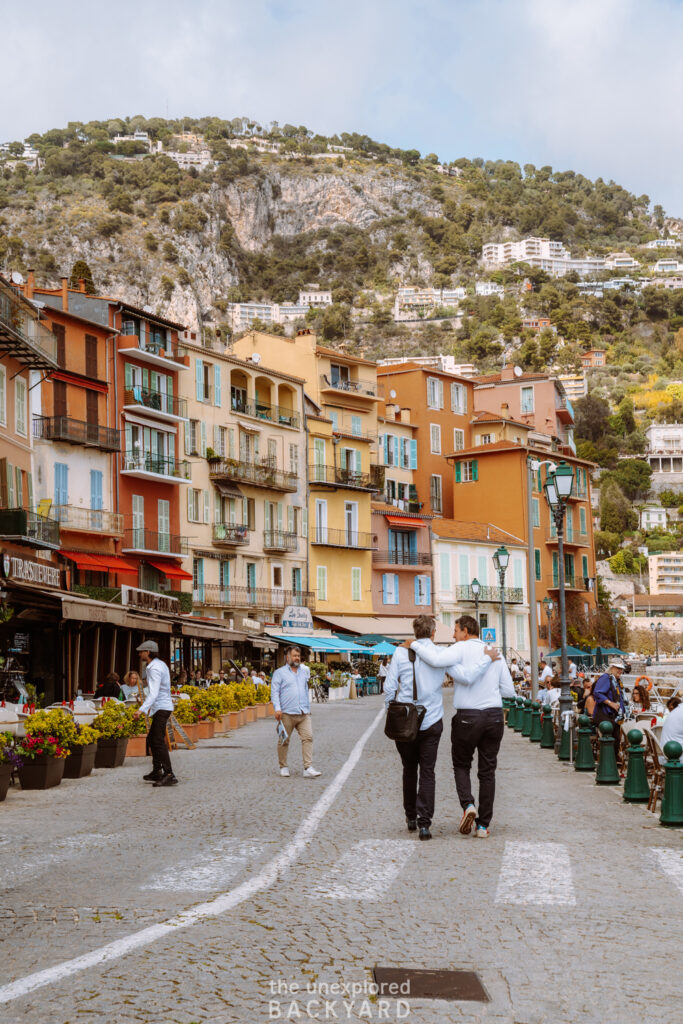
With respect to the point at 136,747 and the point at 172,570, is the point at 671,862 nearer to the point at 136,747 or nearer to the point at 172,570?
the point at 136,747

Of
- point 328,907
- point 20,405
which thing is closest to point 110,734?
point 328,907

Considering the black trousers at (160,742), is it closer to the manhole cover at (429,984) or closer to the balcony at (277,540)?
the manhole cover at (429,984)

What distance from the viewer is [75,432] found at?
46.0 m

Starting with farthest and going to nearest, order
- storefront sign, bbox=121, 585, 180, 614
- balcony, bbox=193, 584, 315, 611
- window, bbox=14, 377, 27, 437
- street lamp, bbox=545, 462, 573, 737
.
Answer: balcony, bbox=193, 584, 315, 611, storefront sign, bbox=121, 585, 180, 614, window, bbox=14, 377, 27, 437, street lamp, bbox=545, 462, 573, 737

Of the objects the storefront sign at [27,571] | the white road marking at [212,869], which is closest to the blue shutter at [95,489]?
the storefront sign at [27,571]

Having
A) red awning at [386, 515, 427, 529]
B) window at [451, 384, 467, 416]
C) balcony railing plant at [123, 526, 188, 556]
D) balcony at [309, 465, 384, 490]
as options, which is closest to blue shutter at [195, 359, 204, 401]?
balcony railing plant at [123, 526, 188, 556]

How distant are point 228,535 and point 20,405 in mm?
21233

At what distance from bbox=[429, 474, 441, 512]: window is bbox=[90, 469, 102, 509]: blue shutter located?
100 ft

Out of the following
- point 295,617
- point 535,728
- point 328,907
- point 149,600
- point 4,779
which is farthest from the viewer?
point 295,617

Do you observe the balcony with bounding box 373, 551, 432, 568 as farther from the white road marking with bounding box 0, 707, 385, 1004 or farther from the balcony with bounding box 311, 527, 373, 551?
the white road marking with bounding box 0, 707, 385, 1004

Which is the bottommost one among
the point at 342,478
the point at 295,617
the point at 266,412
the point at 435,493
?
the point at 295,617

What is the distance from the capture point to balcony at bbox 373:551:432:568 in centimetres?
6612

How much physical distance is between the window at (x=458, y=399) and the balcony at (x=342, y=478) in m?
12.2

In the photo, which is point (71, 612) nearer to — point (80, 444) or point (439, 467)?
point (80, 444)
